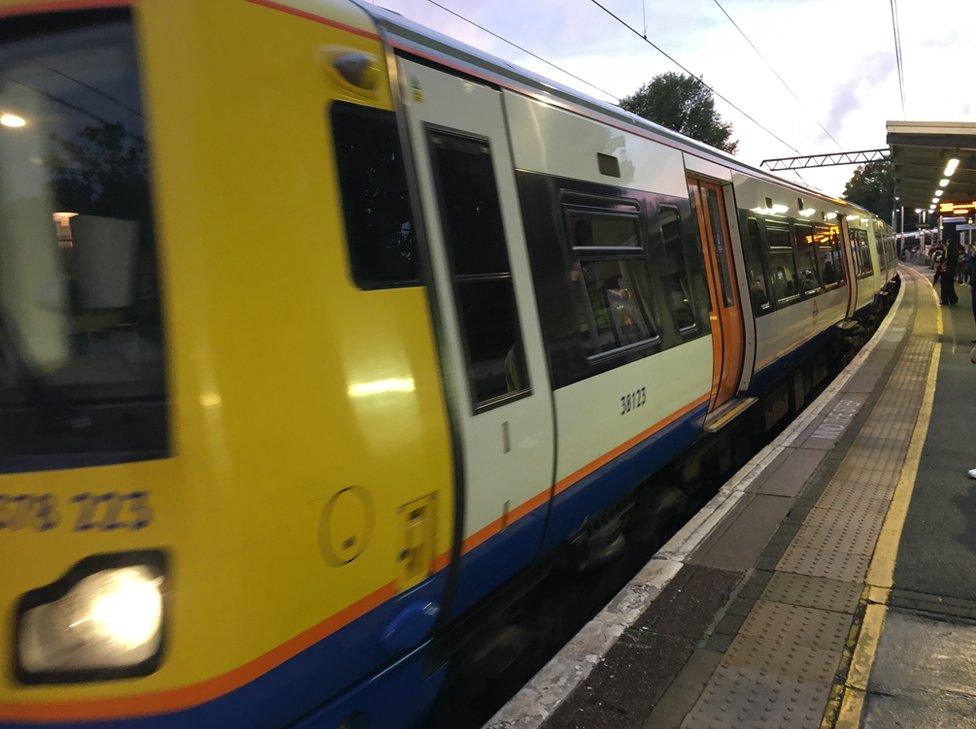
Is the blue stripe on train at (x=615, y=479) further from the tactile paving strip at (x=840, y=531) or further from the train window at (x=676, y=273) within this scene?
the tactile paving strip at (x=840, y=531)

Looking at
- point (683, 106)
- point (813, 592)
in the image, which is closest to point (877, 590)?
point (813, 592)

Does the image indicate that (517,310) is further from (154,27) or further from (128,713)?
(128,713)

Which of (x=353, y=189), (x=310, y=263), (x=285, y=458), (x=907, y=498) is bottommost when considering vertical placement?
(x=907, y=498)

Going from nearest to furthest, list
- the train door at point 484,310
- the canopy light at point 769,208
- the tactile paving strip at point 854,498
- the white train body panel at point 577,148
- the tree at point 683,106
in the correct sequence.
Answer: the train door at point 484,310 → the white train body panel at point 577,148 → the tactile paving strip at point 854,498 → the canopy light at point 769,208 → the tree at point 683,106

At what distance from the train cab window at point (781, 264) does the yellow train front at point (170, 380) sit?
6.59m

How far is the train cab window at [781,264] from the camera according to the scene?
25.4ft

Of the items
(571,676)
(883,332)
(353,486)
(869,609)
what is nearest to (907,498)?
(869,609)

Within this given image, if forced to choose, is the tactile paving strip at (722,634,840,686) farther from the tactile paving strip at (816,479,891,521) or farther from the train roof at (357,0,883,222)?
the train roof at (357,0,883,222)

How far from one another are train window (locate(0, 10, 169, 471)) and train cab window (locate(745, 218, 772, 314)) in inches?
231

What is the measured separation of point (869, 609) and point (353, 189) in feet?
9.84

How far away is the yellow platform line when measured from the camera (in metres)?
2.73

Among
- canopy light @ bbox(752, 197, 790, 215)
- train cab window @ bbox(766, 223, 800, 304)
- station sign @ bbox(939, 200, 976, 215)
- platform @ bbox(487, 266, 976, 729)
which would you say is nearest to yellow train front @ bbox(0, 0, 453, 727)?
platform @ bbox(487, 266, 976, 729)

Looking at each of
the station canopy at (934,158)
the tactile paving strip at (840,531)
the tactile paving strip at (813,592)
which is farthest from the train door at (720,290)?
the station canopy at (934,158)

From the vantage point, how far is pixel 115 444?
1.76 m
